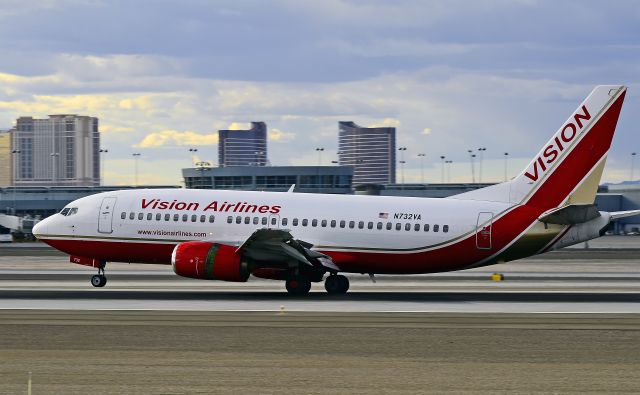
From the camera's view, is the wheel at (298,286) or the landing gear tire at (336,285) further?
the landing gear tire at (336,285)

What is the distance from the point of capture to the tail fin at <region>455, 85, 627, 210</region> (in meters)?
39.8

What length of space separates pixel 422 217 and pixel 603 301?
7621mm

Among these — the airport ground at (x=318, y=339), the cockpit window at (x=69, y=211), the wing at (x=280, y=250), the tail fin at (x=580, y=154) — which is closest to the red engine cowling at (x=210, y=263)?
the wing at (x=280, y=250)

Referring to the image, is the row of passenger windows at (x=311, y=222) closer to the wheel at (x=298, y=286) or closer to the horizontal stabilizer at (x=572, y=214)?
the wheel at (x=298, y=286)

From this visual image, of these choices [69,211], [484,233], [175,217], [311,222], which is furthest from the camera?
[69,211]

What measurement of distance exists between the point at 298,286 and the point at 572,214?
1087 cm

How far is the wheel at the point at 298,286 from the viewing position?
131 feet

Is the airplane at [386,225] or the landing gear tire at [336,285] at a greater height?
the airplane at [386,225]

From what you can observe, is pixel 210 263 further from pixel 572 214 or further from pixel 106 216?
pixel 572 214

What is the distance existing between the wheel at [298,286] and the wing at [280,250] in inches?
27.4

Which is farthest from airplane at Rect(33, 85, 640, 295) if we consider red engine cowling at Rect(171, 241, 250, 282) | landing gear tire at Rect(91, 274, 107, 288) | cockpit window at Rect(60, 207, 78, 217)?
cockpit window at Rect(60, 207, 78, 217)

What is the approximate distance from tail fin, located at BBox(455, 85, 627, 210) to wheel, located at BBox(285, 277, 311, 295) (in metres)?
9.35

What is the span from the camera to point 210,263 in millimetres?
→ 38531

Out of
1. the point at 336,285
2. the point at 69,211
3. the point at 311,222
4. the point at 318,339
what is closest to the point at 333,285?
the point at 336,285
